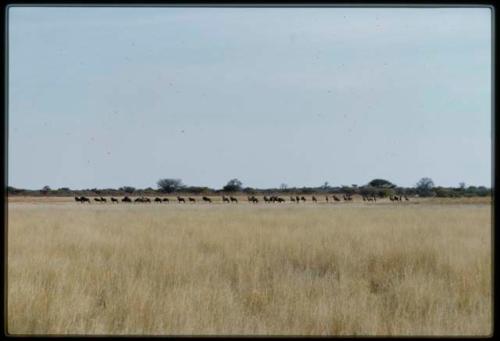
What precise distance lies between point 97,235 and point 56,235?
29.9 inches

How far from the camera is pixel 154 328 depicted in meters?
4.89

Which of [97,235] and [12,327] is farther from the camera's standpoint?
[97,235]

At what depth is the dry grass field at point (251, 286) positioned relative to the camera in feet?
16.3

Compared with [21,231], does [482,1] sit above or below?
above

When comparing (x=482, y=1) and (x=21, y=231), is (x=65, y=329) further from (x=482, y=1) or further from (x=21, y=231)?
(x=21, y=231)

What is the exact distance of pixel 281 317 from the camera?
520 cm

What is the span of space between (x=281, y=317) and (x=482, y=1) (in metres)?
3.15

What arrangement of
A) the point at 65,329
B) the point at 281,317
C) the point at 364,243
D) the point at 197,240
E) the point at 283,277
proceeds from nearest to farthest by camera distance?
1. the point at 65,329
2. the point at 281,317
3. the point at 283,277
4. the point at 364,243
5. the point at 197,240

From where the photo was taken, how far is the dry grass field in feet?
16.3

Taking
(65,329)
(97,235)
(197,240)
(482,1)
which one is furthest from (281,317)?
(97,235)

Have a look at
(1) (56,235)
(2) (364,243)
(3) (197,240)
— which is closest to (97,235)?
(1) (56,235)

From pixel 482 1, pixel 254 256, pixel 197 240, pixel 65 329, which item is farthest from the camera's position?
pixel 197 240

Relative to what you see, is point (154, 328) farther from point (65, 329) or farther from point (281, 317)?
point (281, 317)

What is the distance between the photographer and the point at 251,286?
21.2 feet
